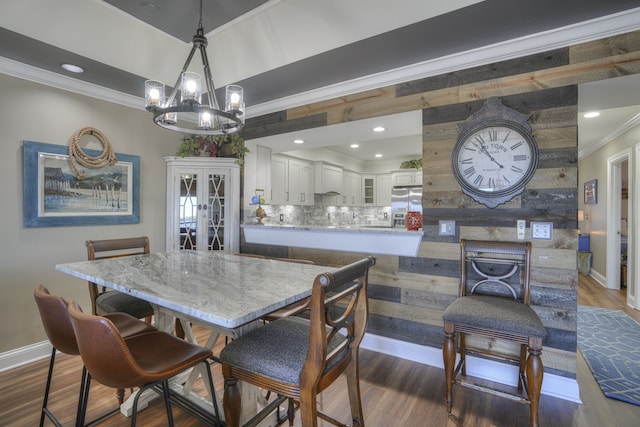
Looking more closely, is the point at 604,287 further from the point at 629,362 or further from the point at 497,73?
the point at 497,73

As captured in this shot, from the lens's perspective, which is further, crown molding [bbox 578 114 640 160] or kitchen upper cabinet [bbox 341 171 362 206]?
kitchen upper cabinet [bbox 341 171 362 206]

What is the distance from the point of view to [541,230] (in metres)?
2.21

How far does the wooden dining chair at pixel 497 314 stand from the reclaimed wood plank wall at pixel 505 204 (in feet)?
0.45

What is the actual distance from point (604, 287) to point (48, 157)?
7992mm

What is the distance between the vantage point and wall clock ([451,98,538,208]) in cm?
226

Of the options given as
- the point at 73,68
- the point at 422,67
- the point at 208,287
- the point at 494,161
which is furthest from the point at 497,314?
the point at 73,68

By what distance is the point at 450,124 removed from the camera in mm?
2541

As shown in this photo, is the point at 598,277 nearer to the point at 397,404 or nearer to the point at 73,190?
the point at 397,404

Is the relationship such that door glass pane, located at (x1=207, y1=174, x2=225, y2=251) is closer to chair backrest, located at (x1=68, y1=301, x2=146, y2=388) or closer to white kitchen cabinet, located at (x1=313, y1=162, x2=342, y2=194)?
white kitchen cabinet, located at (x1=313, y1=162, x2=342, y2=194)

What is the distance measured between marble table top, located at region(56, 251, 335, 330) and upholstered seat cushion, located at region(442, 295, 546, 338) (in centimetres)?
97

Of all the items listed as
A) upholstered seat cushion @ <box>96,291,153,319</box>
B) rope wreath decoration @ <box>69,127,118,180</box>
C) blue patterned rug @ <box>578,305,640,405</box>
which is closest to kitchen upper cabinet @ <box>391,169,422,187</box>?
blue patterned rug @ <box>578,305,640,405</box>

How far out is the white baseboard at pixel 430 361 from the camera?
84.5 inches

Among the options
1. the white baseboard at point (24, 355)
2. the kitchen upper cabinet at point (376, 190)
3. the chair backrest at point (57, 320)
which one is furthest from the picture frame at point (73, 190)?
the kitchen upper cabinet at point (376, 190)

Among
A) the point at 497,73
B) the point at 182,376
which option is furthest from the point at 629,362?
the point at 182,376
